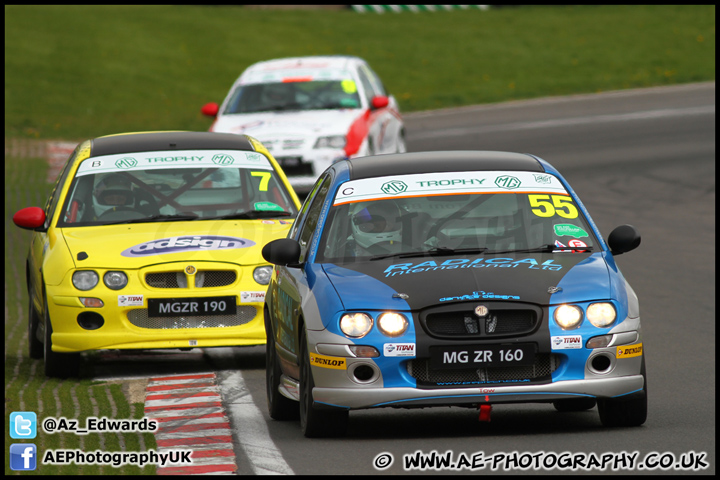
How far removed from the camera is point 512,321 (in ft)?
26.3

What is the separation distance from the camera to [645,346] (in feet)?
38.2

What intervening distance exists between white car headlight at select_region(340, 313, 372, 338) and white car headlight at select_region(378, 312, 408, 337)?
7 centimetres

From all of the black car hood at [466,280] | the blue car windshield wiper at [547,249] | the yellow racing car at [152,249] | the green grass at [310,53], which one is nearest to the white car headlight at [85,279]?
the yellow racing car at [152,249]

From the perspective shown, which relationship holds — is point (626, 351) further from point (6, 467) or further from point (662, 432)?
point (6, 467)

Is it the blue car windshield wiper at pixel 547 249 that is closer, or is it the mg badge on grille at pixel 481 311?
the mg badge on grille at pixel 481 311

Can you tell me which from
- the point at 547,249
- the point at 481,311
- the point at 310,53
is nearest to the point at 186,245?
the point at 547,249

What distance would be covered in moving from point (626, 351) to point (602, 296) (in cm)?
33

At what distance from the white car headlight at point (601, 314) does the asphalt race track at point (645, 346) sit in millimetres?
610

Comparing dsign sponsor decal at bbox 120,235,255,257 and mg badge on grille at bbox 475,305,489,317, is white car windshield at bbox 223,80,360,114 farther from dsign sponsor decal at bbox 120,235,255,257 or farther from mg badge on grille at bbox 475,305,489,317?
mg badge on grille at bbox 475,305,489,317

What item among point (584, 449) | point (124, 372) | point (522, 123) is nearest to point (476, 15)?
point (522, 123)

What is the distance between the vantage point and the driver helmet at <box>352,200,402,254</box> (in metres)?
8.80

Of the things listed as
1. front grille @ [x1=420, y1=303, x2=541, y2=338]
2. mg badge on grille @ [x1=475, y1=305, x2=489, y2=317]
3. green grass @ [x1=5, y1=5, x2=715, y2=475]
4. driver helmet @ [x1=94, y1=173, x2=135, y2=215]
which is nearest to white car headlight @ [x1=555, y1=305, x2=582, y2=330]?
front grille @ [x1=420, y1=303, x2=541, y2=338]

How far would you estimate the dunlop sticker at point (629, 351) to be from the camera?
8070 millimetres

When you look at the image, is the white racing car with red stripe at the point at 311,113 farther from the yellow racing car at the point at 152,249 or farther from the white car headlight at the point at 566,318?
the white car headlight at the point at 566,318
